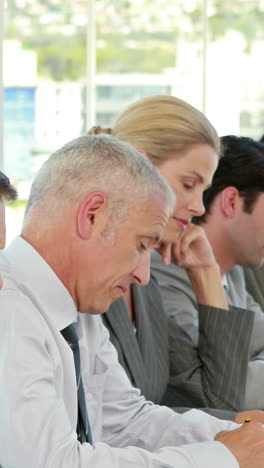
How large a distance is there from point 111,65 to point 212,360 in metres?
4.85

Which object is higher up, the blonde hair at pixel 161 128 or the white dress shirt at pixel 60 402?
the blonde hair at pixel 161 128

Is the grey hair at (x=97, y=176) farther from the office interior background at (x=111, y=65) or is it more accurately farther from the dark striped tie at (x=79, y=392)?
the office interior background at (x=111, y=65)

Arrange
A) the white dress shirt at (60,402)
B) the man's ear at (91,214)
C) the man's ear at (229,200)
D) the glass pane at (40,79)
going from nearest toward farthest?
the white dress shirt at (60,402) < the man's ear at (91,214) < the man's ear at (229,200) < the glass pane at (40,79)

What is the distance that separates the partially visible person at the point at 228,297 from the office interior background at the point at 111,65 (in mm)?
2968

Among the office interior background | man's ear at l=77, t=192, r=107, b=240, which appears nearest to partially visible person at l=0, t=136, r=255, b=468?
man's ear at l=77, t=192, r=107, b=240

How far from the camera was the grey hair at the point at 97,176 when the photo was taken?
1562mm

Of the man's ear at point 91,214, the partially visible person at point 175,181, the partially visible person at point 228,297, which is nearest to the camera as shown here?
the man's ear at point 91,214

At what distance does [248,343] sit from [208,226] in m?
0.56

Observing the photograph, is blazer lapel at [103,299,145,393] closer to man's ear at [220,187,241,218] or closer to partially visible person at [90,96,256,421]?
partially visible person at [90,96,256,421]

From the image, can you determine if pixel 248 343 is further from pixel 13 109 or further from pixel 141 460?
pixel 13 109

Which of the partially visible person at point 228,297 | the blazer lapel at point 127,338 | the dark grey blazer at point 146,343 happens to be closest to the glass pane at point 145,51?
the partially visible person at point 228,297

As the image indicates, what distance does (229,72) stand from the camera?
24.7ft

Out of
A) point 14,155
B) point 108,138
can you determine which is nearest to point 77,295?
point 108,138

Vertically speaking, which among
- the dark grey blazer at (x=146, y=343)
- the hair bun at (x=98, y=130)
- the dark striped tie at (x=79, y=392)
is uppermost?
the hair bun at (x=98, y=130)
